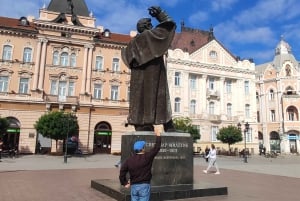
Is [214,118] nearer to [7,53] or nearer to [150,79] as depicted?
[7,53]

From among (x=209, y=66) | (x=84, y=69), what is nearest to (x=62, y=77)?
(x=84, y=69)

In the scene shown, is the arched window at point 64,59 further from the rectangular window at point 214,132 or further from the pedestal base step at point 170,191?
the pedestal base step at point 170,191

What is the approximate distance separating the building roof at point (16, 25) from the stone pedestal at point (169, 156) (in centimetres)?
3163

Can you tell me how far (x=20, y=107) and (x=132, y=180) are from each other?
31904mm

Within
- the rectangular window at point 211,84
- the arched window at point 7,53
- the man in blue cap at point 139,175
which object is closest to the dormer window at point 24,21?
the arched window at point 7,53

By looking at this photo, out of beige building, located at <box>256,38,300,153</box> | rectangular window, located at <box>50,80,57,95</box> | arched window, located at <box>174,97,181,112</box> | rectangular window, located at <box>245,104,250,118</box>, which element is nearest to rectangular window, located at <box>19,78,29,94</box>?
rectangular window, located at <box>50,80,57,95</box>

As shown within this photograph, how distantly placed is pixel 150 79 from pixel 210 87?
4010 cm

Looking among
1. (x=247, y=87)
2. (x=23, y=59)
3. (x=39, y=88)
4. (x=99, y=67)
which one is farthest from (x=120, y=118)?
(x=247, y=87)

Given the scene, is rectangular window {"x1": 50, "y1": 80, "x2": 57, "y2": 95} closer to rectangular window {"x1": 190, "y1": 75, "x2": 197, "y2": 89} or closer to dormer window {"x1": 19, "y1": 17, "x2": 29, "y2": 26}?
dormer window {"x1": 19, "y1": 17, "x2": 29, "y2": 26}

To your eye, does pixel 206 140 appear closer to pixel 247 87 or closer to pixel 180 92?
pixel 180 92

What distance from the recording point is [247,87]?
49688 mm

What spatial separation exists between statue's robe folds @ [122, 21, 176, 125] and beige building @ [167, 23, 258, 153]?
3490cm

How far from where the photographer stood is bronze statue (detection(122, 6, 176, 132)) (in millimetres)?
8469

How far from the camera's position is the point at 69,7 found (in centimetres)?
3844
